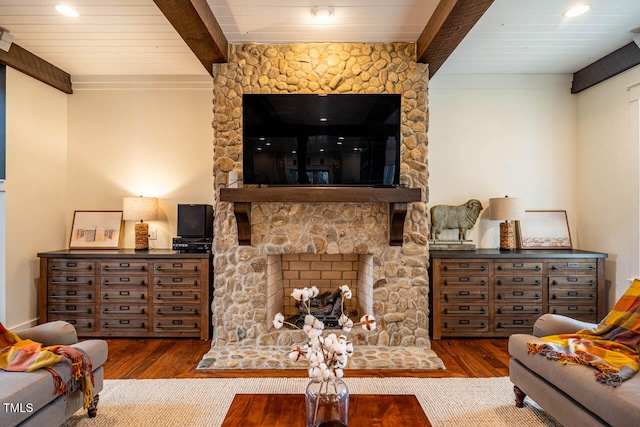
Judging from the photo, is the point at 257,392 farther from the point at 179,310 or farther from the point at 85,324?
the point at 85,324

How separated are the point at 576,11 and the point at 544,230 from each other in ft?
7.30

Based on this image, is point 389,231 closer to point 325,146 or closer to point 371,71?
point 325,146

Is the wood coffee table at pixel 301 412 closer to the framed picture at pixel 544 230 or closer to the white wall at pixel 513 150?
the white wall at pixel 513 150

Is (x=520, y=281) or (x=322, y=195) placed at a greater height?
(x=322, y=195)

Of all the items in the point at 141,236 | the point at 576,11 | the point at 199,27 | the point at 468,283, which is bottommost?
the point at 468,283

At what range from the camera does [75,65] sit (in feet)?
12.5

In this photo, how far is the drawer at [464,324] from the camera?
139 inches

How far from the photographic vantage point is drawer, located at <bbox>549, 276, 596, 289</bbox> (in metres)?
3.54

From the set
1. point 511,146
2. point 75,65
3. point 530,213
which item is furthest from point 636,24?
point 75,65

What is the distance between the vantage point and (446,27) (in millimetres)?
2637

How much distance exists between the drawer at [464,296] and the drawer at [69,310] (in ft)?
11.5

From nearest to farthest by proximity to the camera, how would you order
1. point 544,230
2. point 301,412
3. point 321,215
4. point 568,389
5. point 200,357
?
1. point 301,412
2. point 568,389
3. point 200,357
4. point 321,215
5. point 544,230

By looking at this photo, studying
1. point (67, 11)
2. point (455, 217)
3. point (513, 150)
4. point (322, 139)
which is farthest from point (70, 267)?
point (513, 150)

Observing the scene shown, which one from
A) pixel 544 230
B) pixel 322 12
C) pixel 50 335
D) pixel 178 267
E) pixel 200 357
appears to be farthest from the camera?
pixel 544 230
